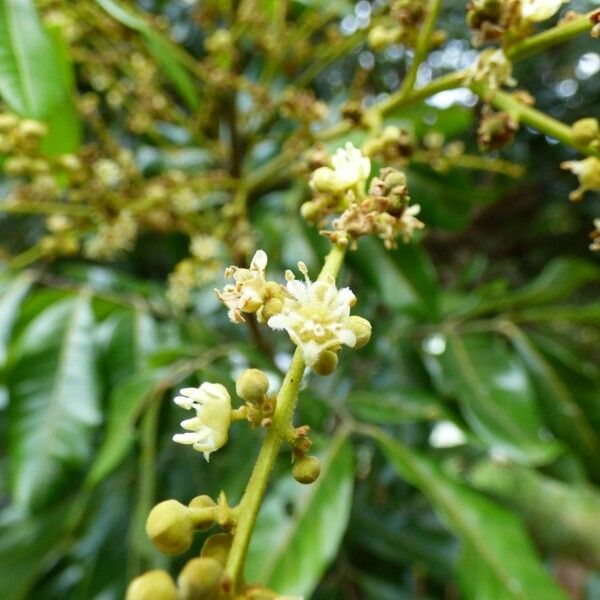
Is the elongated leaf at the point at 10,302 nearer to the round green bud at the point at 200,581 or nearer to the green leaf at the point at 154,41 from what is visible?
the green leaf at the point at 154,41

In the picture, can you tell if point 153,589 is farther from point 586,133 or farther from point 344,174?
point 586,133

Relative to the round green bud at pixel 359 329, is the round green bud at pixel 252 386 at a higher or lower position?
lower

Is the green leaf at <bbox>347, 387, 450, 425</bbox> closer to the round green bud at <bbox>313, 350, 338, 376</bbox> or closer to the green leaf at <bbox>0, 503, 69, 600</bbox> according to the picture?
the green leaf at <bbox>0, 503, 69, 600</bbox>

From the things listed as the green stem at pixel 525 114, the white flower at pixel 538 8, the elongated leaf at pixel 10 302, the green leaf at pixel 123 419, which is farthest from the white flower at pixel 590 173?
the elongated leaf at pixel 10 302

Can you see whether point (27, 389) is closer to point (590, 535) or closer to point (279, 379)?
point (279, 379)

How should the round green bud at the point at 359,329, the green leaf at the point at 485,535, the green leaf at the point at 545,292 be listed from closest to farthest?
the round green bud at the point at 359,329 → the green leaf at the point at 485,535 → the green leaf at the point at 545,292

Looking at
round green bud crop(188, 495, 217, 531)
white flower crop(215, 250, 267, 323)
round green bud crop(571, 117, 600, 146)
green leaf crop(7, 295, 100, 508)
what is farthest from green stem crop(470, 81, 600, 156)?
green leaf crop(7, 295, 100, 508)
